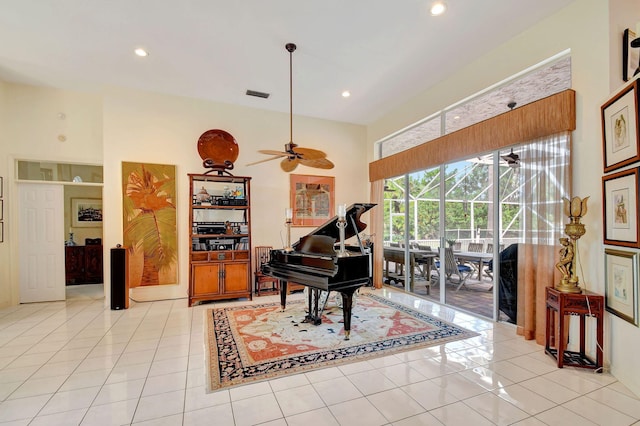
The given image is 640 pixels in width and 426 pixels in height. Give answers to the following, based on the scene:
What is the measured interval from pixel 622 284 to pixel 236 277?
496 cm

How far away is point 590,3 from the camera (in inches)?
114

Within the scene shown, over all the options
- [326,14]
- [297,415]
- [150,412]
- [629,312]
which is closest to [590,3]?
[326,14]

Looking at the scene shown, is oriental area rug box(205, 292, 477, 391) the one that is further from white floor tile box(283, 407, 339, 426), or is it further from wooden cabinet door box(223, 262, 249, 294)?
white floor tile box(283, 407, 339, 426)

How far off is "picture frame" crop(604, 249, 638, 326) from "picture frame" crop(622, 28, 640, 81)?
170 cm

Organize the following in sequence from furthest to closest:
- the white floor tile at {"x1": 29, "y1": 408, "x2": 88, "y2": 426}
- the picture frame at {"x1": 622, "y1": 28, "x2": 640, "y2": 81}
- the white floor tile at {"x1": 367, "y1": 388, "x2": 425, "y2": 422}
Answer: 1. the picture frame at {"x1": 622, "y1": 28, "x2": 640, "y2": 81}
2. the white floor tile at {"x1": 367, "y1": 388, "x2": 425, "y2": 422}
3. the white floor tile at {"x1": 29, "y1": 408, "x2": 88, "y2": 426}

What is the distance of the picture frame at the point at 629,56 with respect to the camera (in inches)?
107

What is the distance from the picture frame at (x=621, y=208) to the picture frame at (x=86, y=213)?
9234mm

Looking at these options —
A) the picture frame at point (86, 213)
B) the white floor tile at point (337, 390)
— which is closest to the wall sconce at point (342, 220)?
the white floor tile at point (337, 390)

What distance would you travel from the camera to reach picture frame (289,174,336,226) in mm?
6289

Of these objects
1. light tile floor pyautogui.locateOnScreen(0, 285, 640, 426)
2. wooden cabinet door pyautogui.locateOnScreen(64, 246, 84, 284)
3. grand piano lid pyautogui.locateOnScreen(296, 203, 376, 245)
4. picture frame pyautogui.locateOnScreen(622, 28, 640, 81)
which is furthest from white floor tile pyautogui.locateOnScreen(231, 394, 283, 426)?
wooden cabinet door pyautogui.locateOnScreen(64, 246, 84, 284)

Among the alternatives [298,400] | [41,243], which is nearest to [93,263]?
[41,243]

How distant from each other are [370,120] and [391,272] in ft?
11.5

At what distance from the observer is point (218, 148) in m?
5.48

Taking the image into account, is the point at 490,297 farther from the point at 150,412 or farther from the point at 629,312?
the point at 150,412
